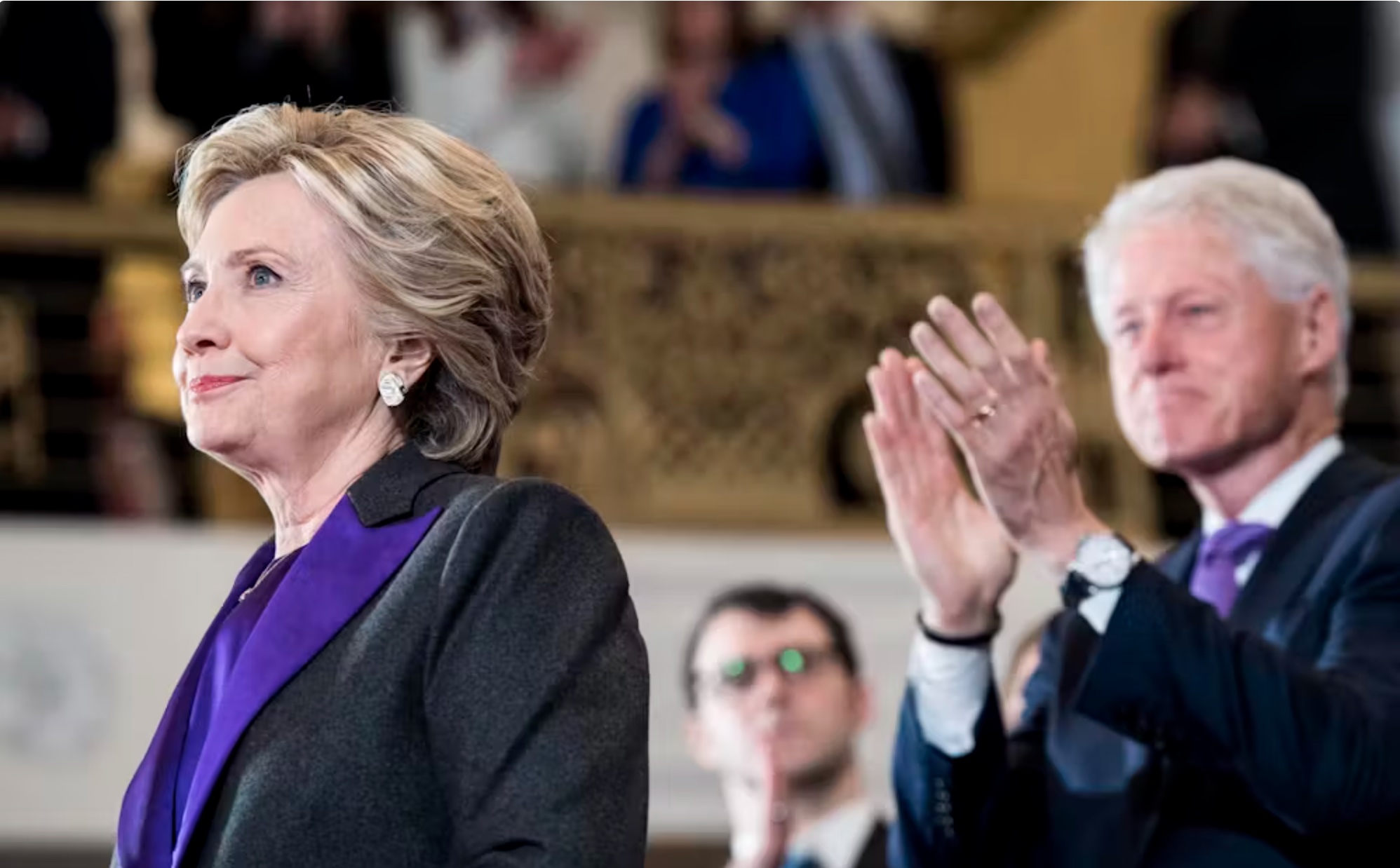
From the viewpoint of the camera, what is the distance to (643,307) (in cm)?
841

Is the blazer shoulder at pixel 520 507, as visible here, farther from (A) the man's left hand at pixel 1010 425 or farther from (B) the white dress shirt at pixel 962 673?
(B) the white dress shirt at pixel 962 673

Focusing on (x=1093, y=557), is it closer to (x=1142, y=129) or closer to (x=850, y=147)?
(x=850, y=147)

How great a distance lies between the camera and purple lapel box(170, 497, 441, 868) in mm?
2055

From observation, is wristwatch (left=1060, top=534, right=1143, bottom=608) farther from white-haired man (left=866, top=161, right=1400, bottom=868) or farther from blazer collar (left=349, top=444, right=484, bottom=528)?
blazer collar (left=349, top=444, right=484, bottom=528)

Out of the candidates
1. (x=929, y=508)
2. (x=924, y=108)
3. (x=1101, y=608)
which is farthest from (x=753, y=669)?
(x=924, y=108)

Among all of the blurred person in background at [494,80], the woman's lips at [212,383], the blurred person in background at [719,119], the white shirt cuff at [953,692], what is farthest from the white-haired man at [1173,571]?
the blurred person in background at [494,80]

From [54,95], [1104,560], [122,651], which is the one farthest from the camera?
[54,95]

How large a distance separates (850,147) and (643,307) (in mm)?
1136

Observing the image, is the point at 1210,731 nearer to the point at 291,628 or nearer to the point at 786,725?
the point at 291,628

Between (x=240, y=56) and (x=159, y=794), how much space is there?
21.5ft

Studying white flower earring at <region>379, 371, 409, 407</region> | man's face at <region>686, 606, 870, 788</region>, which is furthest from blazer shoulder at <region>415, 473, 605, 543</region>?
man's face at <region>686, 606, 870, 788</region>

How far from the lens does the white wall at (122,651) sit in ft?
22.9

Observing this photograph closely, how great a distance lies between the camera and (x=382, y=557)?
2.13 metres

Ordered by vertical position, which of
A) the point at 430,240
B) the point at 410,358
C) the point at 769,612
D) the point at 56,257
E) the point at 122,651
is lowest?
the point at 122,651
